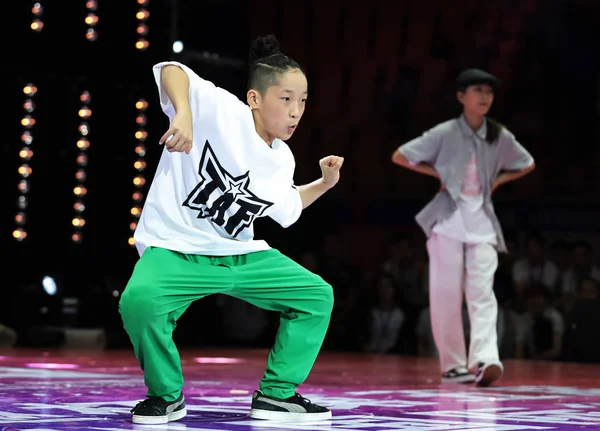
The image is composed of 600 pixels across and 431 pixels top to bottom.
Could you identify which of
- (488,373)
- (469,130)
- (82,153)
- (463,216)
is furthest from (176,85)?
(82,153)

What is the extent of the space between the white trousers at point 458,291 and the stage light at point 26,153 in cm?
375

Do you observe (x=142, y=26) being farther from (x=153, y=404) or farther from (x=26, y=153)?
(x=153, y=404)

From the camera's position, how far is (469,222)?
5.68 meters

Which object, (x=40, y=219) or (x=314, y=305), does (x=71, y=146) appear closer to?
(x=40, y=219)

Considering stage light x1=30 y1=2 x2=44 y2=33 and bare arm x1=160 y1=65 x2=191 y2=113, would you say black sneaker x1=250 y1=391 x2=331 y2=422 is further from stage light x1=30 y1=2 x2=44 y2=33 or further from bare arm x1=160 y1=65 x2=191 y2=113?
stage light x1=30 y1=2 x2=44 y2=33

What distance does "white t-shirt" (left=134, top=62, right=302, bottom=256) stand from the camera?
3283 mm

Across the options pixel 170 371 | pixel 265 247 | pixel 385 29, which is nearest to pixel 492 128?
pixel 265 247

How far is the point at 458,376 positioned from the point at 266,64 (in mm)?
2644

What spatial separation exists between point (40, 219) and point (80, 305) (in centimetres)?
72

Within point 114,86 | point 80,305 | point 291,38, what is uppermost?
point 291,38

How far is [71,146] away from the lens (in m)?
8.58

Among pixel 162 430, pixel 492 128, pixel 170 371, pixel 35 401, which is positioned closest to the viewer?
pixel 162 430

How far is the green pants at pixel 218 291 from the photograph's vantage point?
3.13 meters

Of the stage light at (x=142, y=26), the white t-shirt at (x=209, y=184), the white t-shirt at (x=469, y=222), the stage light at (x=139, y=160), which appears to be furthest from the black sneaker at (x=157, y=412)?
the stage light at (x=142, y=26)
